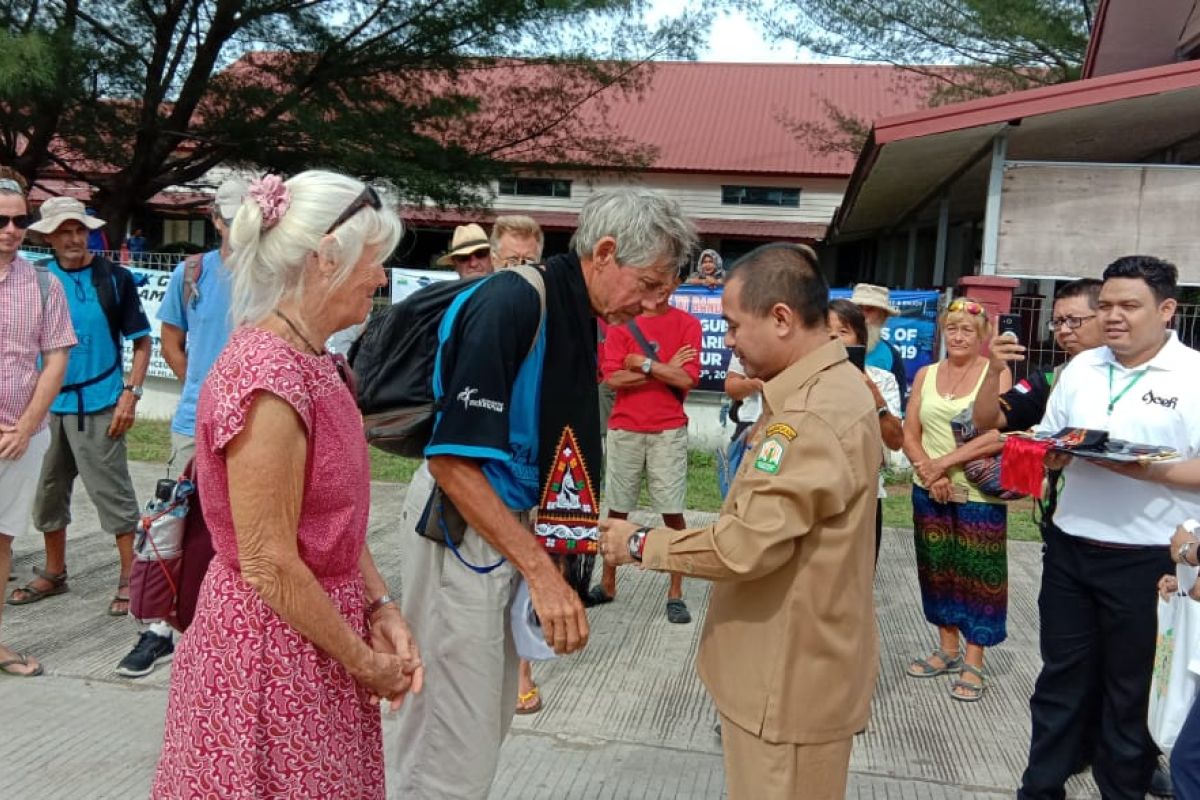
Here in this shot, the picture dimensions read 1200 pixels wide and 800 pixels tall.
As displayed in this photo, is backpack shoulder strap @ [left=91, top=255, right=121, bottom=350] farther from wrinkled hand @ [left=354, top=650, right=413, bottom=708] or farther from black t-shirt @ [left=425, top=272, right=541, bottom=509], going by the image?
wrinkled hand @ [left=354, top=650, right=413, bottom=708]

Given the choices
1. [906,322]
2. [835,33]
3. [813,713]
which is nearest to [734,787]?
[813,713]

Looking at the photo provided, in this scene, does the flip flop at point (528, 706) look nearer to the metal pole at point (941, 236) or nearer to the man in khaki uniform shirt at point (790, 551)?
the man in khaki uniform shirt at point (790, 551)

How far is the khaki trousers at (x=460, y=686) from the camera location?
2465 mm

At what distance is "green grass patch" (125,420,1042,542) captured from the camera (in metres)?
7.64

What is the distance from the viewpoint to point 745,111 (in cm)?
2888

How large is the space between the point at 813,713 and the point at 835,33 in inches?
621

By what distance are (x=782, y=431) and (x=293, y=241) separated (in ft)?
3.63

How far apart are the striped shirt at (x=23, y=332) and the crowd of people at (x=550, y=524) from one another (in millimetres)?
195

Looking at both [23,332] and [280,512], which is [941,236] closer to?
[23,332]

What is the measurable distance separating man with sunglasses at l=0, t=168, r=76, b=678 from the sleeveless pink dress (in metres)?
2.72

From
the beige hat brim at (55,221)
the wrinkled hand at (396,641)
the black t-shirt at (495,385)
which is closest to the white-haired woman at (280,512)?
the wrinkled hand at (396,641)

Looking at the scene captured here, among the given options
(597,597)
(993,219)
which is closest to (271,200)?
(597,597)

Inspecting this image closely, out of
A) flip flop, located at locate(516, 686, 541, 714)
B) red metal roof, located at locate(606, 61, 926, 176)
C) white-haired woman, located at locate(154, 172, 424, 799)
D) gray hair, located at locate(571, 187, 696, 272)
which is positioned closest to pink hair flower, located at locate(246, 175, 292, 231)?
white-haired woman, located at locate(154, 172, 424, 799)

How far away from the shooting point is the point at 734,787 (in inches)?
93.0
